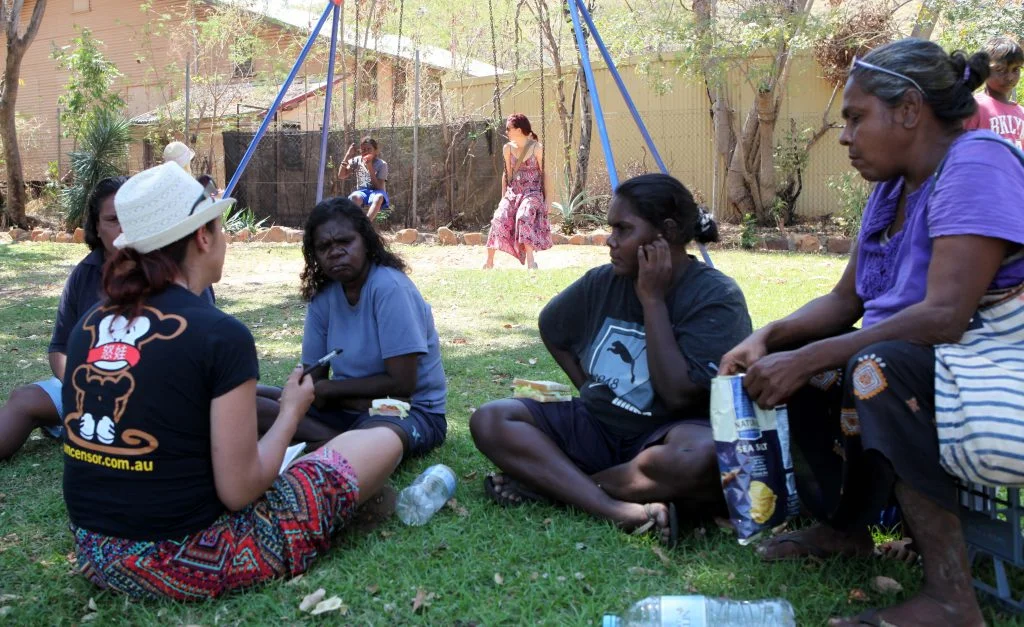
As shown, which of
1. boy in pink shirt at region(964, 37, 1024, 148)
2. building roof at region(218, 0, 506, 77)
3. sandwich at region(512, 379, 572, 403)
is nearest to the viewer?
sandwich at region(512, 379, 572, 403)

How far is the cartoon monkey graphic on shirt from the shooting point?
2537 mm

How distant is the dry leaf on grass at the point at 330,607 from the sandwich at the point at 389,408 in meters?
1.12

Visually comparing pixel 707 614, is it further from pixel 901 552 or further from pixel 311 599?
pixel 311 599

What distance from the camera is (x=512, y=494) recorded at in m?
3.60

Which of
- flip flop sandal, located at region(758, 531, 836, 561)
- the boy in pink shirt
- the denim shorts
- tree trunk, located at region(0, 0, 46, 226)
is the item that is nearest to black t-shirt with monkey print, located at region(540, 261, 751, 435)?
flip flop sandal, located at region(758, 531, 836, 561)

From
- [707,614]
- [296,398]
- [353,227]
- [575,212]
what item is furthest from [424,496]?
[575,212]

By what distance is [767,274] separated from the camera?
9.81m

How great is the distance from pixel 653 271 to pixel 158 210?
5.38 feet

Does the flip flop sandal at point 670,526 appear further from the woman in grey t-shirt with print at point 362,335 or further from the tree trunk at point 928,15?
the tree trunk at point 928,15

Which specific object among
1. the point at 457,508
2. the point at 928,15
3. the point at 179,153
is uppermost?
the point at 928,15

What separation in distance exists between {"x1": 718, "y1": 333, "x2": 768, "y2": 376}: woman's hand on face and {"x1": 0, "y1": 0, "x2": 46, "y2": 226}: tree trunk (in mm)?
16469

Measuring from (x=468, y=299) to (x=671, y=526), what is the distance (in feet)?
19.6

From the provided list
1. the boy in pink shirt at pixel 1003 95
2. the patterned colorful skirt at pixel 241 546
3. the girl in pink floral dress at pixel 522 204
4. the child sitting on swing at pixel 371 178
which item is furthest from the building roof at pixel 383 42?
the patterned colorful skirt at pixel 241 546

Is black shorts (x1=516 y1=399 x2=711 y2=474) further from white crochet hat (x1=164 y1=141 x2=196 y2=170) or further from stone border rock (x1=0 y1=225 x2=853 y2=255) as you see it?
stone border rock (x1=0 y1=225 x2=853 y2=255)
